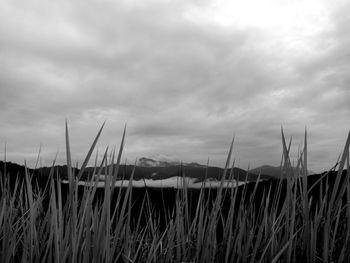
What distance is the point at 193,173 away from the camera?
207 centimetres

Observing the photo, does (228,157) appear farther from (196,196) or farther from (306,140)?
(196,196)

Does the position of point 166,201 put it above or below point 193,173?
below

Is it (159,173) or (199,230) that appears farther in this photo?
(159,173)

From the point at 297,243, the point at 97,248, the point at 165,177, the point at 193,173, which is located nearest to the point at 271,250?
the point at 297,243

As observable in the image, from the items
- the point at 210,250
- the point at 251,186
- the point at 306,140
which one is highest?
the point at 306,140

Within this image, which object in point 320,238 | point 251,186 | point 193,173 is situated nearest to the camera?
point 320,238

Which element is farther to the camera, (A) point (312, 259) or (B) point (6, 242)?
(B) point (6, 242)

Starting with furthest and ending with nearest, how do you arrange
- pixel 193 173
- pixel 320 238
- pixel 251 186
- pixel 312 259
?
pixel 251 186
pixel 193 173
pixel 320 238
pixel 312 259

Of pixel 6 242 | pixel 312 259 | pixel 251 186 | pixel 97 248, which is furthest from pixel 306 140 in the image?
pixel 251 186

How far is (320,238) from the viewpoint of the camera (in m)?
1.33

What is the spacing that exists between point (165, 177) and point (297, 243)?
3.77 ft

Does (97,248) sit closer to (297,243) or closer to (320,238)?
(297,243)

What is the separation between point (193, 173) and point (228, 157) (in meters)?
1.00

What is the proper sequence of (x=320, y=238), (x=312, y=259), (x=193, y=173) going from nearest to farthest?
(x=312, y=259) < (x=320, y=238) < (x=193, y=173)
